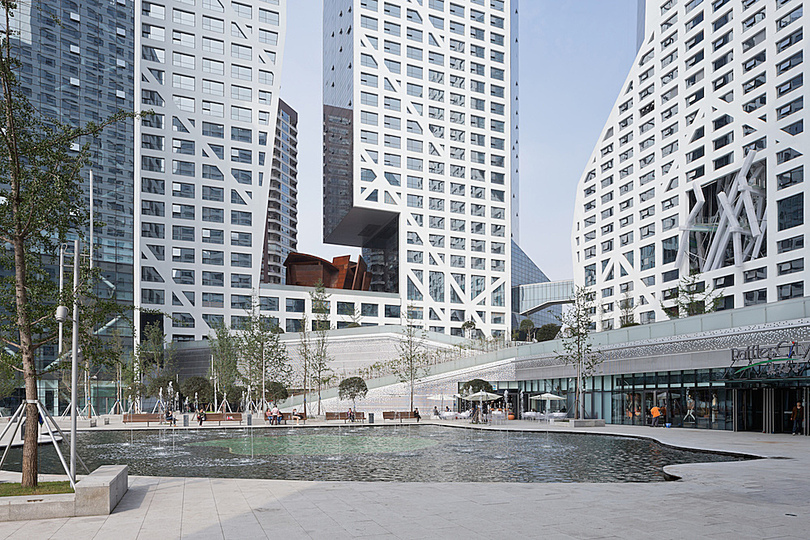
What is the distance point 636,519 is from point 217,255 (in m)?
81.3

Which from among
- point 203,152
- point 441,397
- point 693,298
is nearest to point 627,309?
point 693,298

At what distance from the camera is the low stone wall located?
11742 millimetres

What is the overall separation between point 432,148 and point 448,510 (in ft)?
302

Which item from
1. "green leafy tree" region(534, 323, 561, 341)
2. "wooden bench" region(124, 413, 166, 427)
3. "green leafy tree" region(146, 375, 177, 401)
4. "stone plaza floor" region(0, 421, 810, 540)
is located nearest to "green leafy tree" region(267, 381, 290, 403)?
"green leafy tree" region(146, 375, 177, 401)

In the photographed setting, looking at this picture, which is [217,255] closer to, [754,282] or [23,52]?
[23,52]

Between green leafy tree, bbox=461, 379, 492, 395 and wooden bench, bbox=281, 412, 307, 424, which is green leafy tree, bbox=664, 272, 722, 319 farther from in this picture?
wooden bench, bbox=281, 412, 307, 424

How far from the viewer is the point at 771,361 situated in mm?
29875

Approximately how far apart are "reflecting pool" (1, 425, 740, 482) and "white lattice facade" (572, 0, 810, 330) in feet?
142

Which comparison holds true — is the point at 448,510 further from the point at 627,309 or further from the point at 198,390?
the point at 627,309

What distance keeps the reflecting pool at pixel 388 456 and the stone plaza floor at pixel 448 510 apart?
107 inches

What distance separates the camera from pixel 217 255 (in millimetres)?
87625

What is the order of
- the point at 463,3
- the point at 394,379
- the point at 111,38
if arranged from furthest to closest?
1. the point at 463,3
2. the point at 111,38
3. the point at 394,379

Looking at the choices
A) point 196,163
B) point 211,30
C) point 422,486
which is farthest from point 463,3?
point 422,486

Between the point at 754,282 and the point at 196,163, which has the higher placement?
the point at 196,163
